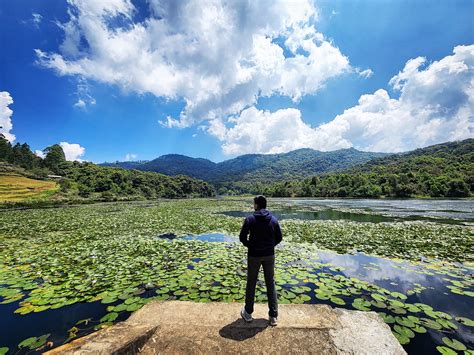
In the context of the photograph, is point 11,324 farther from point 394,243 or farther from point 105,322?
point 394,243

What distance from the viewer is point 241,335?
459cm

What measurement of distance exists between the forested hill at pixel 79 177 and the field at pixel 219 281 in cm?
6984

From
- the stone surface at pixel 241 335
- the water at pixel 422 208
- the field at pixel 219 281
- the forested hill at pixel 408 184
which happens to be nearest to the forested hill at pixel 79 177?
the field at pixel 219 281

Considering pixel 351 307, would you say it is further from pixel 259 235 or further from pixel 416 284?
pixel 259 235

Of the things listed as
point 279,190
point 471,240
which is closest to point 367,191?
point 279,190

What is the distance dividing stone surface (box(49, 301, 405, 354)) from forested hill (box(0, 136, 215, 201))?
7773cm

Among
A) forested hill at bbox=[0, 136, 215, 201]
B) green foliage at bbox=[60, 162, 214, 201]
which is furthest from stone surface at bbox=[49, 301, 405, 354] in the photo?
green foliage at bbox=[60, 162, 214, 201]

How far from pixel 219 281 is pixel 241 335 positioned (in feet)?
13.0

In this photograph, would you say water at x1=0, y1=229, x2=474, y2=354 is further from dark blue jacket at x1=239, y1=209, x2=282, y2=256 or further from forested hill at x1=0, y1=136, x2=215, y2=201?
forested hill at x1=0, y1=136, x2=215, y2=201

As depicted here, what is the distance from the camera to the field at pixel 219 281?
585 centimetres

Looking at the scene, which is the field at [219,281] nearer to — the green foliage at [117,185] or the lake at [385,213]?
the lake at [385,213]

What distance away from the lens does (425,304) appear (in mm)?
6988

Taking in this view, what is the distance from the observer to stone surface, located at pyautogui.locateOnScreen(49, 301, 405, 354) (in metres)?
4.18

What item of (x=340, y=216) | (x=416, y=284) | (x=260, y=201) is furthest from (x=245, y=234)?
(x=340, y=216)
